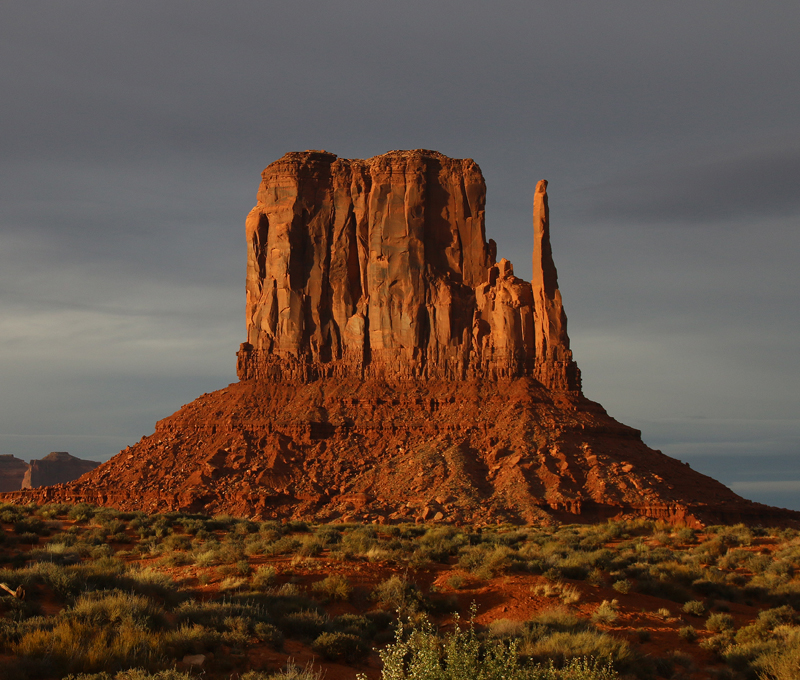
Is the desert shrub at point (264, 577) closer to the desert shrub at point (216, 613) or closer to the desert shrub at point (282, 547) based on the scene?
the desert shrub at point (216, 613)

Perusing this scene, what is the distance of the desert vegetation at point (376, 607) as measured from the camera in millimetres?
13055

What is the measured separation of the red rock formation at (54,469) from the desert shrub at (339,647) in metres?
112

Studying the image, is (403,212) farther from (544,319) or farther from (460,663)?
(460,663)

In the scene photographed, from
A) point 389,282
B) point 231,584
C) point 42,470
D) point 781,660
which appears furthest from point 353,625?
point 42,470

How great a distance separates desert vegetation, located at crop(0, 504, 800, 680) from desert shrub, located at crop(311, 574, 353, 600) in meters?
0.04

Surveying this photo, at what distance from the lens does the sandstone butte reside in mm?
57531

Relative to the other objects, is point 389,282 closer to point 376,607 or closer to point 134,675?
point 376,607

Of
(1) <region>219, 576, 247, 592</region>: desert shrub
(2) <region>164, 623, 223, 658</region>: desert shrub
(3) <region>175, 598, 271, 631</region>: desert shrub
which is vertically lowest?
(2) <region>164, 623, 223, 658</region>: desert shrub

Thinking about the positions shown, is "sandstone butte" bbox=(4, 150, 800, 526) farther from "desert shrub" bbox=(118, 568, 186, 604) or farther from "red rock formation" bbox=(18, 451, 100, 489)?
"red rock formation" bbox=(18, 451, 100, 489)

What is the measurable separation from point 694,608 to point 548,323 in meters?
46.4

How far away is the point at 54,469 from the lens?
124m

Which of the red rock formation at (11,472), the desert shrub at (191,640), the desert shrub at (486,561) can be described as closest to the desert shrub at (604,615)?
the desert shrub at (486,561)

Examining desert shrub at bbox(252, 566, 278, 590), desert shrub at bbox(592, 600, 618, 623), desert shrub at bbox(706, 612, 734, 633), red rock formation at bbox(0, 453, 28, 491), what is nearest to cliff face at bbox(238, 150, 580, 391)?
desert shrub at bbox(706, 612, 734, 633)

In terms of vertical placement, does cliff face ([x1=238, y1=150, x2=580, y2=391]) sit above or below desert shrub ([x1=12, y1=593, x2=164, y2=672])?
above
